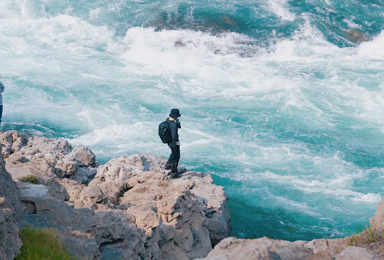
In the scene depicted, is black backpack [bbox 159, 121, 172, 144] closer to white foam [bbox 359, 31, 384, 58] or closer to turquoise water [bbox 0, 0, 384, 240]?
turquoise water [bbox 0, 0, 384, 240]

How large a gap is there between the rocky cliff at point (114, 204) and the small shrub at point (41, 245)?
17cm

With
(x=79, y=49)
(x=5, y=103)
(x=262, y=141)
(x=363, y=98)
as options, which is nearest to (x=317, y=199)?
(x=262, y=141)

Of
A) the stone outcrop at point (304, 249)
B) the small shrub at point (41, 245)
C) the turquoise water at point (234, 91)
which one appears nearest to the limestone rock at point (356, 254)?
the stone outcrop at point (304, 249)

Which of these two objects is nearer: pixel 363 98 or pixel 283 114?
pixel 283 114

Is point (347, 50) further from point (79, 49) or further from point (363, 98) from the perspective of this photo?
point (79, 49)

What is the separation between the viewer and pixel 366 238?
5180mm

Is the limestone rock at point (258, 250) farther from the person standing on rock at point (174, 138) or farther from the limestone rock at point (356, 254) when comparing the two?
the person standing on rock at point (174, 138)

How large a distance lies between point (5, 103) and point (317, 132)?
38.1ft

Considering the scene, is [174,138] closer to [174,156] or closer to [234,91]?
[174,156]

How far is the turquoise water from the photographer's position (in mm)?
14070

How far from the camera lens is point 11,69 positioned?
22156 mm

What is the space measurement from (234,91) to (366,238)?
53.9 feet

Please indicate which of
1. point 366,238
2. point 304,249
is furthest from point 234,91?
point 304,249

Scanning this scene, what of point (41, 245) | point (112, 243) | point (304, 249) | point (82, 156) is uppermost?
point (304, 249)
